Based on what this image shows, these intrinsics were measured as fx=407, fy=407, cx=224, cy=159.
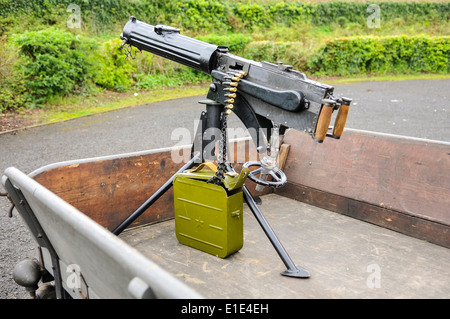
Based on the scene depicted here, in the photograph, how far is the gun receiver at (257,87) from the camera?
1.92m

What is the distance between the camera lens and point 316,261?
7.33 feet

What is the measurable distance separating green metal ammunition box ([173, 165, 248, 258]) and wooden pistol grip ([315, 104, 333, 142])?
428mm

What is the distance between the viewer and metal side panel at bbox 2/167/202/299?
1073 millimetres

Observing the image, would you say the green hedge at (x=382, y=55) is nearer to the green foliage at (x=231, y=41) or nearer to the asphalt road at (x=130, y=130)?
the green foliage at (x=231, y=41)

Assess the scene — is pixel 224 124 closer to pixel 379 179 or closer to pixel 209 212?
pixel 209 212

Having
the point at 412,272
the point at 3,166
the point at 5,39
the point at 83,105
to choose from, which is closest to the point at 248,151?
the point at 412,272

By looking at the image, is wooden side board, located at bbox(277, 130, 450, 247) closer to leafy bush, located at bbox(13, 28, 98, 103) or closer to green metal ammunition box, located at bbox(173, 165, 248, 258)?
green metal ammunition box, located at bbox(173, 165, 248, 258)

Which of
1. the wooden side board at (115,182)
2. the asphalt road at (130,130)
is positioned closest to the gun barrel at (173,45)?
the wooden side board at (115,182)

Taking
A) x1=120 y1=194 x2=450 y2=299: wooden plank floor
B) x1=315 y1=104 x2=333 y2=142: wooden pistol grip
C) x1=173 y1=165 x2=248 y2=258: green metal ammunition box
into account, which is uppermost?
x1=315 y1=104 x2=333 y2=142: wooden pistol grip

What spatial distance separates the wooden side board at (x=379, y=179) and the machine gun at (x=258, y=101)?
803mm

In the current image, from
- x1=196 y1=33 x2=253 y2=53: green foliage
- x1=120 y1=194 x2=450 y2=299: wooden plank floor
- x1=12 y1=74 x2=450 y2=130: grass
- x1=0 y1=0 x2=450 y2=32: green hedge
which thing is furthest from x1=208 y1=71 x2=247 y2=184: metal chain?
x1=0 y1=0 x2=450 y2=32: green hedge

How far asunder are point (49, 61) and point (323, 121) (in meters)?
7.23

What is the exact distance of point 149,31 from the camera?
2475 mm
